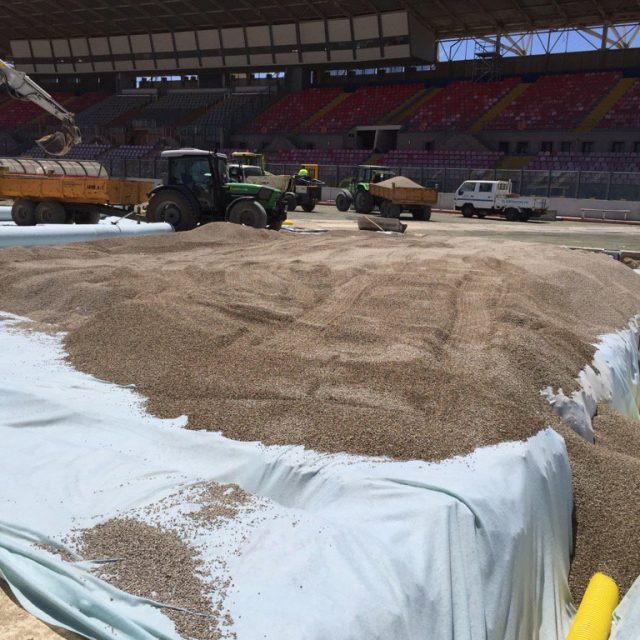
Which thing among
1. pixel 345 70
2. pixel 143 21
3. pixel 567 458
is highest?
pixel 143 21

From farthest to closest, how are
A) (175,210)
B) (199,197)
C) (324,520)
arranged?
(199,197), (175,210), (324,520)

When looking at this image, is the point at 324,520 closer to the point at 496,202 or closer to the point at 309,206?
the point at 309,206

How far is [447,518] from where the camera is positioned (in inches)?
115

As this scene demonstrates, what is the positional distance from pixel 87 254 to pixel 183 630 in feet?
26.1

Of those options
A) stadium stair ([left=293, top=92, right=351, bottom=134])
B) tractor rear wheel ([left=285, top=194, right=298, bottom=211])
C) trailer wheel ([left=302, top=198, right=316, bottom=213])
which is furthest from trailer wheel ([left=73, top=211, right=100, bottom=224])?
stadium stair ([left=293, top=92, right=351, bottom=134])

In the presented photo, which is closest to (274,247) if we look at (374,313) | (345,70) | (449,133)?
(374,313)

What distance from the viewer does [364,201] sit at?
27656 millimetres

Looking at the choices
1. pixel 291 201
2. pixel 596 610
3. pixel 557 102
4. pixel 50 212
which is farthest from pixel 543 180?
pixel 596 610

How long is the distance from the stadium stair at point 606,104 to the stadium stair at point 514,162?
3208mm

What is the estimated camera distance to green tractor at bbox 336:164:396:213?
2767 centimetres

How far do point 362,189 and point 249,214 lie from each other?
13774mm

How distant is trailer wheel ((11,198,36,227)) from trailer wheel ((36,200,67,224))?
248mm

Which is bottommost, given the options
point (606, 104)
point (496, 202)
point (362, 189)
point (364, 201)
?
point (496, 202)

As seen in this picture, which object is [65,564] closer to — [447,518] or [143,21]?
[447,518]
